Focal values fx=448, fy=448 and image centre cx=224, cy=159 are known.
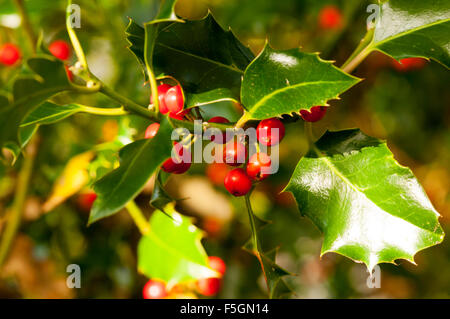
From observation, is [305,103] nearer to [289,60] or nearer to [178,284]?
[289,60]

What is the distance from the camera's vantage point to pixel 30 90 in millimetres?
523

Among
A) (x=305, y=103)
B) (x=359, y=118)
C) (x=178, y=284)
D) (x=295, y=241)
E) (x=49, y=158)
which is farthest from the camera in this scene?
(x=359, y=118)

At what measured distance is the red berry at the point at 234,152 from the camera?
664 millimetres

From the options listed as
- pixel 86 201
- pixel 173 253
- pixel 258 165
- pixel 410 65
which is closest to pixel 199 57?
pixel 258 165

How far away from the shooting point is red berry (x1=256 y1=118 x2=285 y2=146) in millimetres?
651

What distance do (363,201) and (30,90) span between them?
46cm

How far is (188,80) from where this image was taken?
69 centimetres

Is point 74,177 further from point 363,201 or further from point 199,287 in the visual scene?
Answer: point 363,201

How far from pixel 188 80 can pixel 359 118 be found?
1.58 metres

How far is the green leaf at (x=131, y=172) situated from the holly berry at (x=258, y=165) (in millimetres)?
153

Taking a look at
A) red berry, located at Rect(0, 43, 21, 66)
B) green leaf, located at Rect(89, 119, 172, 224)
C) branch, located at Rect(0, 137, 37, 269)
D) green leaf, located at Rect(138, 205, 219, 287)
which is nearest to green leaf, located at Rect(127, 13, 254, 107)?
green leaf, located at Rect(89, 119, 172, 224)

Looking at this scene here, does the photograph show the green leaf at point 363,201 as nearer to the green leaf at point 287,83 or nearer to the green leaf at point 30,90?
the green leaf at point 287,83

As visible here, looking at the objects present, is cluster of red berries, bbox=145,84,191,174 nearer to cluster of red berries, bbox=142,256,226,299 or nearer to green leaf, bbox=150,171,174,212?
green leaf, bbox=150,171,174,212
